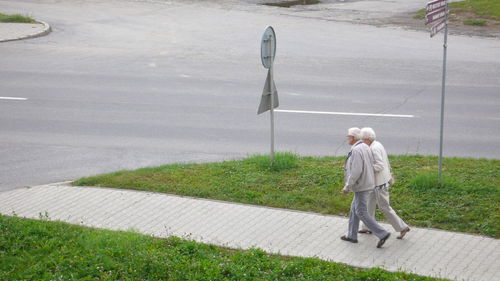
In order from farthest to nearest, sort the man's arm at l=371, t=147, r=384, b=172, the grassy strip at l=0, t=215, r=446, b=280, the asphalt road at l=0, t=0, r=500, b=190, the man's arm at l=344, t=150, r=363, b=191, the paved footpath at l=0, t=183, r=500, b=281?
the asphalt road at l=0, t=0, r=500, b=190, the man's arm at l=371, t=147, r=384, b=172, the man's arm at l=344, t=150, r=363, b=191, the paved footpath at l=0, t=183, r=500, b=281, the grassy strip at l=0, t=215, r=446, b=280

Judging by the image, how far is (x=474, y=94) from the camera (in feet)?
55.5

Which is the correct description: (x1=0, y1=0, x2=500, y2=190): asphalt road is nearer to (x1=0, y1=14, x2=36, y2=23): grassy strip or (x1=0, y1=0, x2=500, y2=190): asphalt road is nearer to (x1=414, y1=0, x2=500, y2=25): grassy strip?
(x1=0, y1=14, x2=36, y2=23): grassy strip

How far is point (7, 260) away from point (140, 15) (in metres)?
20.7

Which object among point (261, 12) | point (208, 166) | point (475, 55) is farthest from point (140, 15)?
point (208, 166)

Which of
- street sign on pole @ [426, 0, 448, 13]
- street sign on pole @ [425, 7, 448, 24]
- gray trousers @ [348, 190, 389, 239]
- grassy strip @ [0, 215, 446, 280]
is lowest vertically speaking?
grassy strip @ [0, 215, 446, 280]

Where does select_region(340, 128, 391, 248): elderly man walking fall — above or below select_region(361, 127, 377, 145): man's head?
below

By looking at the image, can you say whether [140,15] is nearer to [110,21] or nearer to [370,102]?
[110,21]

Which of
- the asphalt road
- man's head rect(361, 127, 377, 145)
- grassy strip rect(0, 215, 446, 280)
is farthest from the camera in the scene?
the asphalt road

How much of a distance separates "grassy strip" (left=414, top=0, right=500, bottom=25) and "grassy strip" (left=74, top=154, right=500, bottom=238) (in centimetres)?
1481

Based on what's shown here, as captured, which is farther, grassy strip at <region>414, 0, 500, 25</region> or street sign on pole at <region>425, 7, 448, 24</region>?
grassy strip at <region>414, 0, 500, 25</region>

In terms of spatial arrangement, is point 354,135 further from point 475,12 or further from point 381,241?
point 475,12

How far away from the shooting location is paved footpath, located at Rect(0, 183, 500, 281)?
8.43 meters

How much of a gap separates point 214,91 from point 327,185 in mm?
7041

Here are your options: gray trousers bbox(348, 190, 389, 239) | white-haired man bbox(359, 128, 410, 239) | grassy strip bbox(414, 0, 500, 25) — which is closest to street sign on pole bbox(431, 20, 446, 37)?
white-haired man bbox(359, 128, 410, 239)
